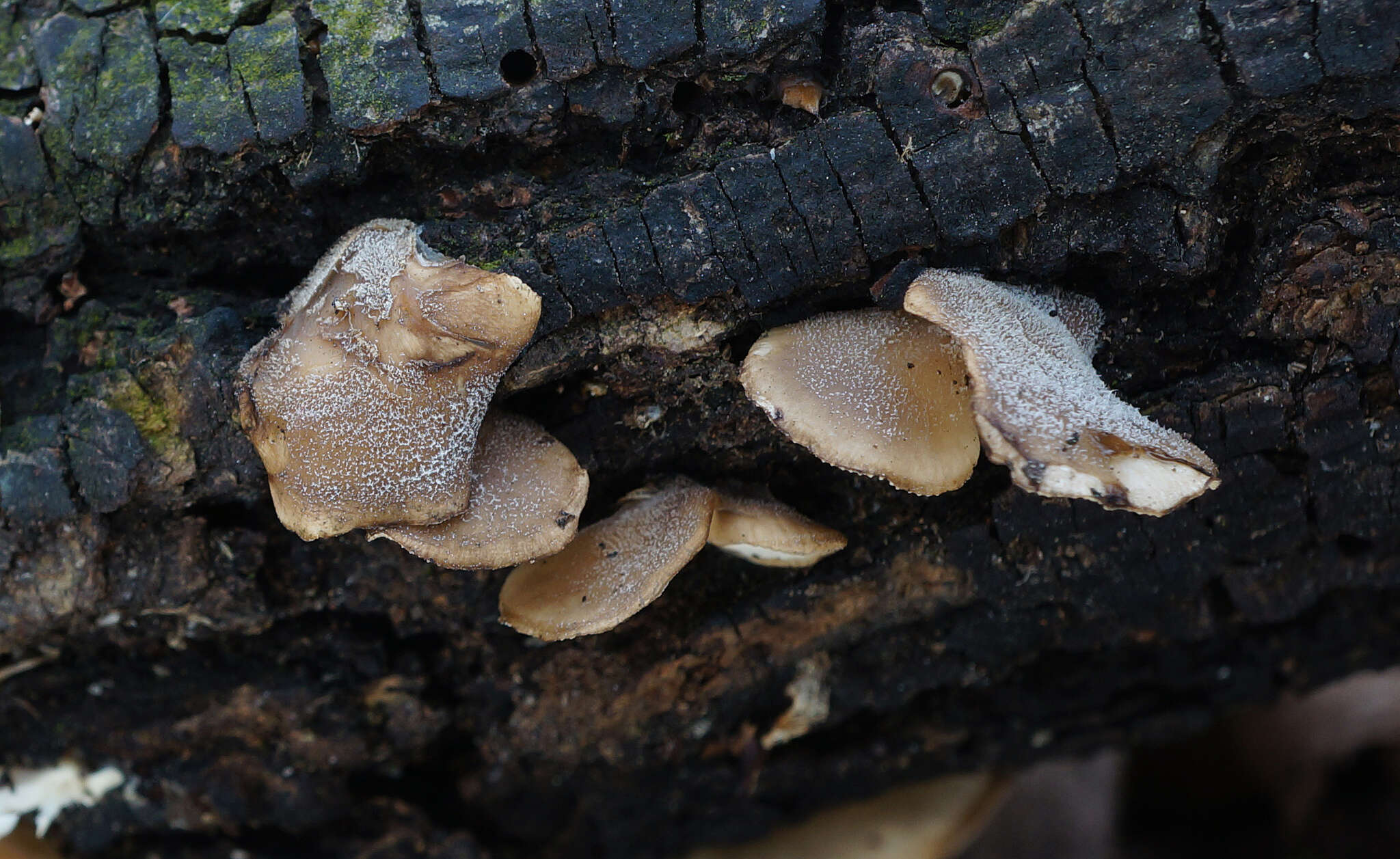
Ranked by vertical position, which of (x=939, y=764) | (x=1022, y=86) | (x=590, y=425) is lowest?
(x=939, y=764)

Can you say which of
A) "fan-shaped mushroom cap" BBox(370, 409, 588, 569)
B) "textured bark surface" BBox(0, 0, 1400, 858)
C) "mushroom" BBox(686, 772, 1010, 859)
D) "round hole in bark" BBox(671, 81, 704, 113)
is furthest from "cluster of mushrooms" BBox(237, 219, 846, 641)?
"mushroom" BBox(686, 772, 1010, 859)

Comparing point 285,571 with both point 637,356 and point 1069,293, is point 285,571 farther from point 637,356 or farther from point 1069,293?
point 1069,293

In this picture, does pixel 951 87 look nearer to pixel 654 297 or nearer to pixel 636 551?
pixel 654 297

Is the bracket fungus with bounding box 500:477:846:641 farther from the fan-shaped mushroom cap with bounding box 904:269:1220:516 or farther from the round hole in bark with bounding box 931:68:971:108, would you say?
the round hole in bark with bounding box 931:68:971:108

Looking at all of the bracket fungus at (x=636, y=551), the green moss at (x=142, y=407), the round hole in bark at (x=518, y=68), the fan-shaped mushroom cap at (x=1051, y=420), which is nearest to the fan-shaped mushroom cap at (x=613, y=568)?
the bracket fungus at (x=636, y=551)

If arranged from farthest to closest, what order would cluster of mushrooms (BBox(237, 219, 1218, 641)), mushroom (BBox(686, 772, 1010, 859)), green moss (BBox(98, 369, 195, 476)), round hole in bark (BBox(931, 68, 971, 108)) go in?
mushroom (BBox(686, 772, 1010, 859)) → green moss (BBox(98, 369, 195, 476)) → round hole in bark (BBox(931, 68, 971, 108)) → cluster of mushrooms (BBox(237, 219, 1218, 641))

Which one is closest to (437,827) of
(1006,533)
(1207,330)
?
(1006,533)

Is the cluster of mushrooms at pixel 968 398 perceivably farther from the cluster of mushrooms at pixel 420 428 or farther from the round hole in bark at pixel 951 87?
the cluster of mushrooms at pixel 420 428
